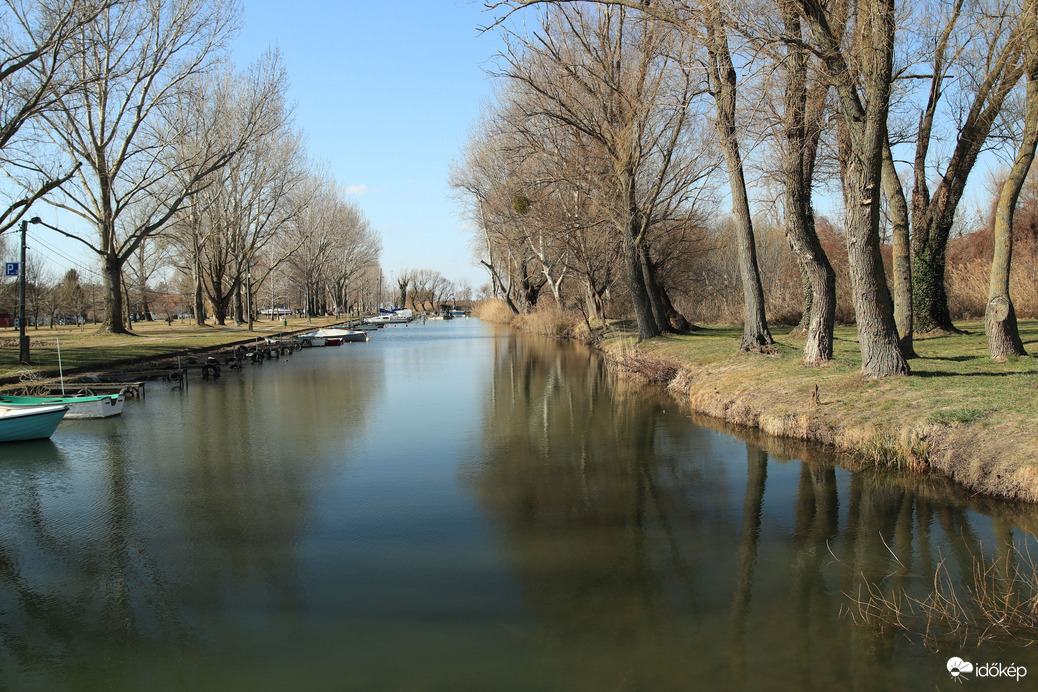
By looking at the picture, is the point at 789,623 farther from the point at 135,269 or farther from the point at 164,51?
the point at 135,269

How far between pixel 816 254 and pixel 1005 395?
5953 millimetres

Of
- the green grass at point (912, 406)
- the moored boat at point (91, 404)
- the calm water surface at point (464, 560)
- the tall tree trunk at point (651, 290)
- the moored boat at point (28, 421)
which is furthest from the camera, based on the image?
the tall tree trunk at point (651, 290)

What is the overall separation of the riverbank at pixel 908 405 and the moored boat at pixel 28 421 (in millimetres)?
11603

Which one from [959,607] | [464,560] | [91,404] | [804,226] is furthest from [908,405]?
[91,404]

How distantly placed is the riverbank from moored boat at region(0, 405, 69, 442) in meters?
11.6

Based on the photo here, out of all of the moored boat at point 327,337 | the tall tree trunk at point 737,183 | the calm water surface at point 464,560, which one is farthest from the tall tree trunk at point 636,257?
the moored boat at point 327,337

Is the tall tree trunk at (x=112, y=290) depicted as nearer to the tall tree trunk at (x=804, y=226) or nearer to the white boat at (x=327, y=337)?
the white boat at (x=327, y=337)

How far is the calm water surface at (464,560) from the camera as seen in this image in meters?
5.33

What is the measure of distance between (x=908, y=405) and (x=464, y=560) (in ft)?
22.8

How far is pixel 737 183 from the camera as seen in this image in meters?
17.7

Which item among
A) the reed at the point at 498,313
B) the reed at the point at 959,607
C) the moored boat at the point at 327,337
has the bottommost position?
the reed at the point at 959,607

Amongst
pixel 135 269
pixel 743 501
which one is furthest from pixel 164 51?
pixel 135 269

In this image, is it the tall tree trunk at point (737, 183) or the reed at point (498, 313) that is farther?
the reed at point (498, 313)

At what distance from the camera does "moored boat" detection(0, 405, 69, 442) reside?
12.4 metres
